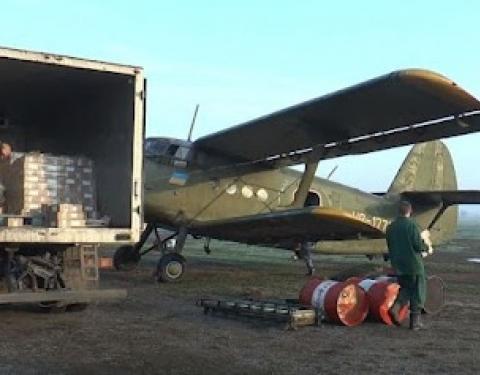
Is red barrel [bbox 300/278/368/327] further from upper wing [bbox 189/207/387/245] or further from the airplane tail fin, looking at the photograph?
the airplane tail fin

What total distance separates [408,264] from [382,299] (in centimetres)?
57

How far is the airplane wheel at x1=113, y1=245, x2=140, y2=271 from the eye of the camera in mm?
15391

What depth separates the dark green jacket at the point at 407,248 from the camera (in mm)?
8086

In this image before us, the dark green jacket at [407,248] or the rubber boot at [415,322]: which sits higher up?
the dark green jacket at [407,248]

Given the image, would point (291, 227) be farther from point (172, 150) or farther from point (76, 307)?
point (76, 307)

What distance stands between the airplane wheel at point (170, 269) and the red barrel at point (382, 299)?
5.02 meters

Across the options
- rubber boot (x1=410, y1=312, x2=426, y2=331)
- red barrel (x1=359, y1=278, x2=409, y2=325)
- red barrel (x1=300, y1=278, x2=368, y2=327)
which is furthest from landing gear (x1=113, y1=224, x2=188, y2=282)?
rubber boot (x1=410, y1=312, x2=426, y2=331)

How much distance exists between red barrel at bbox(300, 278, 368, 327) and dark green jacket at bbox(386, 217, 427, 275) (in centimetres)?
59

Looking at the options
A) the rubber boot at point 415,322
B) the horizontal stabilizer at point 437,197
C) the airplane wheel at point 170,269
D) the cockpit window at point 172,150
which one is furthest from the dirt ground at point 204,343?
the horizontal stabilizer at point 437,197

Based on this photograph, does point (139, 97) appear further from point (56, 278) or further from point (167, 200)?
point (167, 200)

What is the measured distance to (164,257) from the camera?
501 inches

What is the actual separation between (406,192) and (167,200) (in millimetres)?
6690

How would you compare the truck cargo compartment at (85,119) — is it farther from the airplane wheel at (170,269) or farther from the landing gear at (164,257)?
the airplane wheel at (170,269)

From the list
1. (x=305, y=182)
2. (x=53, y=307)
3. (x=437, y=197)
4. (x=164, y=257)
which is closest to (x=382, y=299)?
(x=53, y=307)
